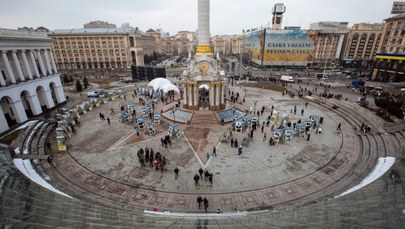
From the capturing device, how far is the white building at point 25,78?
→ 26.3 metres

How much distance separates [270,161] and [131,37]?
84084 mm

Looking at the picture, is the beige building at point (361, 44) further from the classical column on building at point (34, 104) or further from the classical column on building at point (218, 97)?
the classical column on building at point (34, 104)

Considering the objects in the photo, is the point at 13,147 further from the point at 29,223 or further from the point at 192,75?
the point at 192,75

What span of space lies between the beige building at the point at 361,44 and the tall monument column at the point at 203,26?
76.3 metres

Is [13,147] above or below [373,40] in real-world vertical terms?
below

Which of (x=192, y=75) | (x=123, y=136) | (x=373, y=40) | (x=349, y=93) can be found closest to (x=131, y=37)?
(x=192, y=75)

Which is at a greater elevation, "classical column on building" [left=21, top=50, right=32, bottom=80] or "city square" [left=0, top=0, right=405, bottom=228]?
"classical column on building" [left=21, top=50, right=32, bottom=80]

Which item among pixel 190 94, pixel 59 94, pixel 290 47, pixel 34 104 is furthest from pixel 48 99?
pixel 290 47

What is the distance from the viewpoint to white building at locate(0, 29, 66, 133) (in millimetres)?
26344

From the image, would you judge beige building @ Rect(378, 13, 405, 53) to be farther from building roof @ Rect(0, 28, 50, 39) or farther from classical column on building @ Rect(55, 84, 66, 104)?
building roof @ Rect(0, 28, 50, 39)

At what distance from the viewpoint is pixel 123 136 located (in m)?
24.3

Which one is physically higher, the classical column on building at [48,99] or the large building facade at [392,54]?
the large building facade at [392,54]

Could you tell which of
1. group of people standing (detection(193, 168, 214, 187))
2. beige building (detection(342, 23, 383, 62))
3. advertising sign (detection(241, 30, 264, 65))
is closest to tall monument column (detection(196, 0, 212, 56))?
group of people standing (detection(193, 168, 214, 187))

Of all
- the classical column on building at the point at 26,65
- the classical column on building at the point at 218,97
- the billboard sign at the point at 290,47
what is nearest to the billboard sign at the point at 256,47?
the billboard sign at the point at 290,47
